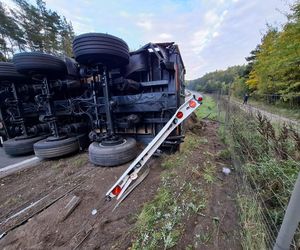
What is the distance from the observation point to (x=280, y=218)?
1307 mm

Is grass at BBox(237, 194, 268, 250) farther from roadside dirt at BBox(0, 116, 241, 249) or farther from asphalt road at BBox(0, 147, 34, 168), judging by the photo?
asphalt road at BBox(0, 147, 34, 168)

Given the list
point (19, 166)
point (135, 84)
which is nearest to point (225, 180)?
point (135, 84)

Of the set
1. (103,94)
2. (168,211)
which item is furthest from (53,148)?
(168,211)

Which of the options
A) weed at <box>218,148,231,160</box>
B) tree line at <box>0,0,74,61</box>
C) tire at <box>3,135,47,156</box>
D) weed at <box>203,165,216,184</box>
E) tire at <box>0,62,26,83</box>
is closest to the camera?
weed at <box>203,165,216,184</box>

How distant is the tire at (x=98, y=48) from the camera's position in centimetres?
219

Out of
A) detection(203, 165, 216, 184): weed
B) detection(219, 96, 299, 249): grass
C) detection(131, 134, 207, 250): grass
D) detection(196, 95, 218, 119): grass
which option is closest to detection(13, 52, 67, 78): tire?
detection(131, 134, 207, 250): grass

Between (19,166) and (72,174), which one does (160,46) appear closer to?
(72,174)

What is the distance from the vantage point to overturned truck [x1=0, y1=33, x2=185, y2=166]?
258cm

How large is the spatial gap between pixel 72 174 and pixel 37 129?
2093mm

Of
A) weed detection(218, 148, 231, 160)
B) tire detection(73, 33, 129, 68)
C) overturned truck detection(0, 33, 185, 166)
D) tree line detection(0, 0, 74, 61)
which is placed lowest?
weed detection(218, 148, 231, 160)

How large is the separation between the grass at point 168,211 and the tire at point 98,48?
2022mm

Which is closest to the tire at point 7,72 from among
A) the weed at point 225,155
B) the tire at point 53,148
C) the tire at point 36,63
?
the tire at point 36,63

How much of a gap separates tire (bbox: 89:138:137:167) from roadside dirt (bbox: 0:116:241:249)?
12 centimetres

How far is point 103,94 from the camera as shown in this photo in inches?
124
